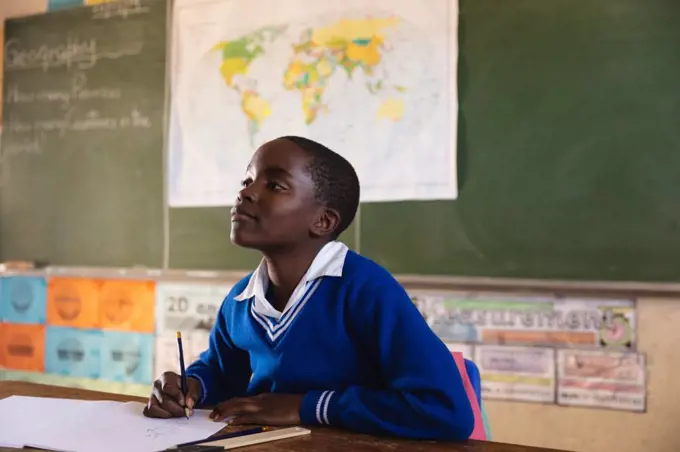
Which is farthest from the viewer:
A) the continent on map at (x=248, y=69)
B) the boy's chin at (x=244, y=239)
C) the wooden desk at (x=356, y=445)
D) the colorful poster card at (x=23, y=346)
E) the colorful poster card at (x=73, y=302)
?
the colorful poster card at (x=23, y=346)

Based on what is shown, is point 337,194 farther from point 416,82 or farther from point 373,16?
point 373,16

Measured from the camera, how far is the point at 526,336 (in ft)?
7.25

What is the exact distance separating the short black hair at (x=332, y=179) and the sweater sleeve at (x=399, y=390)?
20cm

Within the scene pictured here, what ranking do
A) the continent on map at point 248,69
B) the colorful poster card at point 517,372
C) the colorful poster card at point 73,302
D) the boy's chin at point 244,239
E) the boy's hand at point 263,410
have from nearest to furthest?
the boy's hand at point 263,410, the boy's chin at point 244,239, the colorful poster card at point 517,372, the continent on map at point 248,69, the colorful poster card at point 73,302

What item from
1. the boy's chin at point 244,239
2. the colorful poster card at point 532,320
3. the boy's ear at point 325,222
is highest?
the boy's ear at point 325,222

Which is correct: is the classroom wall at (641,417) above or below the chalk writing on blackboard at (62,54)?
below

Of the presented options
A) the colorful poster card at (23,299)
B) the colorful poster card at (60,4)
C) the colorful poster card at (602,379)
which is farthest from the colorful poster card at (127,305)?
the colorful poster card at (602,379)

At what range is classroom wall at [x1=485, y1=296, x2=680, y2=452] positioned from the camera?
206 centimetres

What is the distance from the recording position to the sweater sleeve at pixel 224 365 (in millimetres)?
1249

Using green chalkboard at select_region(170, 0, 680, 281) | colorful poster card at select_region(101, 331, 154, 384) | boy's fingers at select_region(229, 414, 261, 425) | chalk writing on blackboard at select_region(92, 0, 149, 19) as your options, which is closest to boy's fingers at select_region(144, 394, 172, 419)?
boy's fingers at select_region(229, 414, 261, 425)

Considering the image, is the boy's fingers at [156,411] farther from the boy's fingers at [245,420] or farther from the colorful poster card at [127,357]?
the colorful poster card at [127,357]

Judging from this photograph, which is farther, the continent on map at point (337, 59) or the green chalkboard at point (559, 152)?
the continent on map at point (337, 59)

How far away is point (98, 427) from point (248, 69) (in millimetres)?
1923

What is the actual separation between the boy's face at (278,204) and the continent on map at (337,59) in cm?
131
